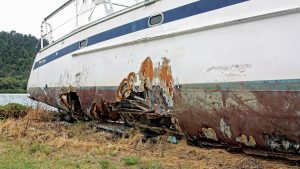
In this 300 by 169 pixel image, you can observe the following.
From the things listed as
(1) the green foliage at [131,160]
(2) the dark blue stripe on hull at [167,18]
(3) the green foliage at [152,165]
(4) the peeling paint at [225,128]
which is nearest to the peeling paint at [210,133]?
(4) the peeling paint at [225,128]

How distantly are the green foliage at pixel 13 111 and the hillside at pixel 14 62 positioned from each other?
14.6m

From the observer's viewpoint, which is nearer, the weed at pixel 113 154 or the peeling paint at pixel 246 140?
the peeling paint at pixel 246 140

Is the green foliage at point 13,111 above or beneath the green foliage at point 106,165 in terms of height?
above

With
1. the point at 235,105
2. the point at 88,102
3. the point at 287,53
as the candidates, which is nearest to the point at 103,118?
the point at 88,102

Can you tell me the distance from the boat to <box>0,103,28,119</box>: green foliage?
3601 mm

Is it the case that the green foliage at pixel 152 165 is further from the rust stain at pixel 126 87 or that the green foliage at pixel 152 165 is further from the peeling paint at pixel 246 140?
the rust stain at pixel 126 87

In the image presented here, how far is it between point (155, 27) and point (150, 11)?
0.29 meters

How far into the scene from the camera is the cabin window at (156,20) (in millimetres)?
5894

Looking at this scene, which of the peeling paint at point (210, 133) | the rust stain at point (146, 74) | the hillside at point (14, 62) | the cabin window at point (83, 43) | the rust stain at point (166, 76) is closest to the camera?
the peeling paint at point (210, 133)

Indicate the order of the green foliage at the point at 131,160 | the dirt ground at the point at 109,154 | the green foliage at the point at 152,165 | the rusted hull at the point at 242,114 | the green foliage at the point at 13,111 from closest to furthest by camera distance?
the rusted hull at the point at 242,114 < the green foliage at the point at 152,165 < the dirt ground at the point at 109,154 < the green foliage at the point at 131,160 < the green foliage at the point at 13,111

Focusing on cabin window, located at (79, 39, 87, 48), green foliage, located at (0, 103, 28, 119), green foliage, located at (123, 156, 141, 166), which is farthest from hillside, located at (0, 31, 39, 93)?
green foliage, located at (123, 156, 141, 166)

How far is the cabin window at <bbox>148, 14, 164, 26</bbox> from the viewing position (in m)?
5.89

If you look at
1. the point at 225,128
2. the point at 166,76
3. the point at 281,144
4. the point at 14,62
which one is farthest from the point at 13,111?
the point at 14,62

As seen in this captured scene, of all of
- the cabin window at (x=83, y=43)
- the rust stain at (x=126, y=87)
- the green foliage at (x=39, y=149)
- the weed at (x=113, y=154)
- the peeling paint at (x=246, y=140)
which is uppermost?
the cabin window at (x=83, y=43)
